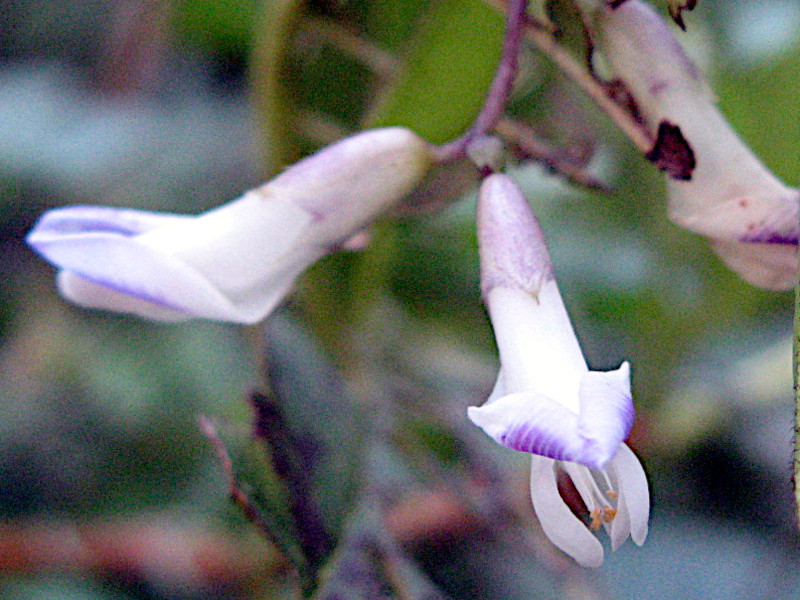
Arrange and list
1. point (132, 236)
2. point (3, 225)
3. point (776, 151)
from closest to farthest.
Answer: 1. point (132, 236)
2. point (776, 151)
3. point (3, 225)

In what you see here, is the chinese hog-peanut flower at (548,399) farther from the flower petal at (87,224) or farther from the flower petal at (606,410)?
the flower petal at (87,224)

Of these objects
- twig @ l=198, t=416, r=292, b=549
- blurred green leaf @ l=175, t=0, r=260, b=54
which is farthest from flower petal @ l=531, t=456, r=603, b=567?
blurred green leaf @ l=175, t=0, r=260, b=54

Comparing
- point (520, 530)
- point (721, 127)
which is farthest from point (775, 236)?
point (520, 530)

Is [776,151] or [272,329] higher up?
[776,151]

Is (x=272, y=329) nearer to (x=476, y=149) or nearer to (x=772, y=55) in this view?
(x=476, y=149)

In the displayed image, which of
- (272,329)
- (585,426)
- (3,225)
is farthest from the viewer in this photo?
(3,225)

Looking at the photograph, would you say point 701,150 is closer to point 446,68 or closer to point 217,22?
point 446,68

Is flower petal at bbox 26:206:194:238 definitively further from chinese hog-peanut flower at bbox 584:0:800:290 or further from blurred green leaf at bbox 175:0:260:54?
blurred green leaf at bbox 175:0:260:54
